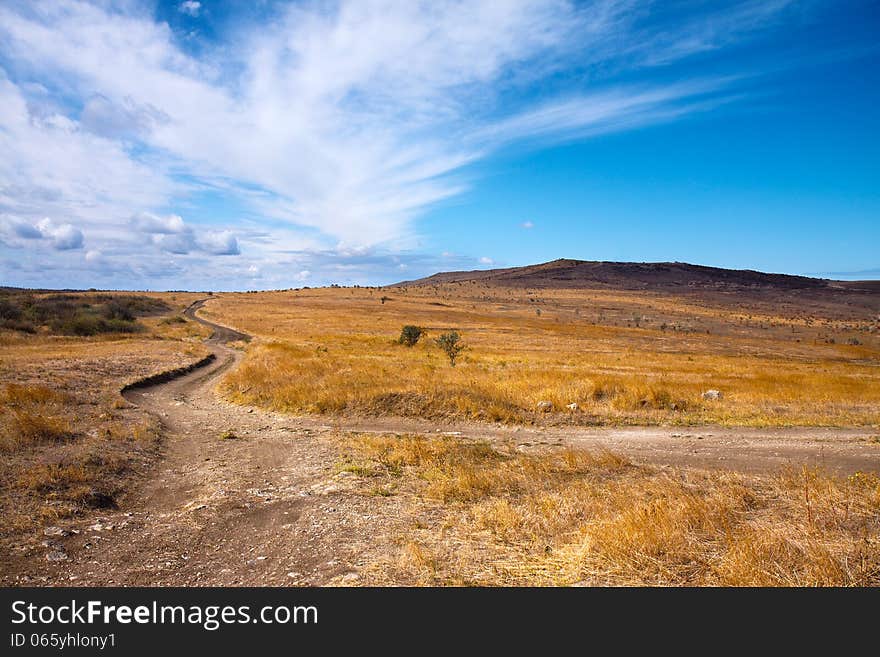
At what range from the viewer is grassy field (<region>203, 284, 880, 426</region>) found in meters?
18.4

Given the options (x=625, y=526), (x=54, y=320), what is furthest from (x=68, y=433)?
(x=54, y=320)

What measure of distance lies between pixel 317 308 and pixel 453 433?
84.4 m

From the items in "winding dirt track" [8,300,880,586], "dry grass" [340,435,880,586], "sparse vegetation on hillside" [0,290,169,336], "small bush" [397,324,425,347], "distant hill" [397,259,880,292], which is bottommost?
"winding dirt track" [8,300,880,586]

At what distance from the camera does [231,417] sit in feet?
57.4

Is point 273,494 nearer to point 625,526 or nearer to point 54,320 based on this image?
point 625,526

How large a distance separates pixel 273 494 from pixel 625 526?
668 centimetres

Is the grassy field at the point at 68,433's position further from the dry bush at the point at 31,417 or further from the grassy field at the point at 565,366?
the grassy field at the point at 565,366

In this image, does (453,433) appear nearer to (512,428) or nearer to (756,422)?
(512,428)

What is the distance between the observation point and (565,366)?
34.9 metres

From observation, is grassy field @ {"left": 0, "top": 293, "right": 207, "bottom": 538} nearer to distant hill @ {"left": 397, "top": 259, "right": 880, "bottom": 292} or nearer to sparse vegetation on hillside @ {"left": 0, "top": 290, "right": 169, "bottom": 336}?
sparse vegetation on hillside @ {"left": 0, "top": 290, "right": 169, "bottom": 336}

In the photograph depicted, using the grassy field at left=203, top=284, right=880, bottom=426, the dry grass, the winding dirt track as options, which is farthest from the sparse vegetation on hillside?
the dry grass

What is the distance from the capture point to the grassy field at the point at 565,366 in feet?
60.4

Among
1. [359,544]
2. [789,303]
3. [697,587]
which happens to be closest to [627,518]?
[697,587]

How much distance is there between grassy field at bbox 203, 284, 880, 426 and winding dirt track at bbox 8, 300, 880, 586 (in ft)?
5.11
